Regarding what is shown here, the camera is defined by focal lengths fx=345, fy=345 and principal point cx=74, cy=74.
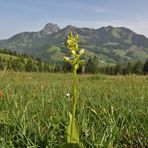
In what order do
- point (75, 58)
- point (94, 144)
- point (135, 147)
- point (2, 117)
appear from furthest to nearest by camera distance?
1. point (2, 117)
2. point (135, 147)
3. point (94, 144)
4. point (75, 58)

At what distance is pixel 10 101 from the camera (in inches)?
203

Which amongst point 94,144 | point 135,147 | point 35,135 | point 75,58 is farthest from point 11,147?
point 75,58

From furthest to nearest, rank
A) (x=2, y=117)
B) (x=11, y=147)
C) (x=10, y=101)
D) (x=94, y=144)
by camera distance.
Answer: (x=10, y=101) < (x=2, y=117) < (x=11, y=147) < (x=94, y=144)

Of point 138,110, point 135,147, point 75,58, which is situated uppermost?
point 75,58

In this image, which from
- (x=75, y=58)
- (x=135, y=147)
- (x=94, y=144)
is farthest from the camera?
(x=135, y=147)

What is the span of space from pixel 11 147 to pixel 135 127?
1.51 m

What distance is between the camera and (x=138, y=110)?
171 inches

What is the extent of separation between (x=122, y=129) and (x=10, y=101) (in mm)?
1866

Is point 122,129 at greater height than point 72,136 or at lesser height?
lesser

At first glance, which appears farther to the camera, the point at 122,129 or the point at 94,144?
the point at 122,129

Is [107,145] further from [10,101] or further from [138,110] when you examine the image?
[10,101]

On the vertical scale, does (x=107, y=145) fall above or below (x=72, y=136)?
→ below

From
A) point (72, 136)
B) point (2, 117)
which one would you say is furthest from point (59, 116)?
point (72, 136)

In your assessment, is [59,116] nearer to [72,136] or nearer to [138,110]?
[138,110]
